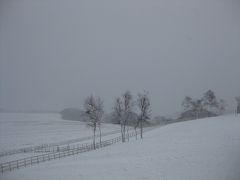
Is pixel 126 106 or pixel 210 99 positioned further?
pixel 210 99

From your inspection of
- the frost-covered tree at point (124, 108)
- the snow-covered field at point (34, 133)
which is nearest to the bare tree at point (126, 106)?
the frost-covered tree at point (124, 108)

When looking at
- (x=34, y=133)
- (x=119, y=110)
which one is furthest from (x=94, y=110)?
(x=34, y=133)

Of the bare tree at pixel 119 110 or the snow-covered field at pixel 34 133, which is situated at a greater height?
the bare tree at pixel 119 110

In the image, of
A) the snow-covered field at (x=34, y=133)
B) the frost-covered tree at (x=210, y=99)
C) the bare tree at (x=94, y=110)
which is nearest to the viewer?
the bare tree at (x=94, y=110)

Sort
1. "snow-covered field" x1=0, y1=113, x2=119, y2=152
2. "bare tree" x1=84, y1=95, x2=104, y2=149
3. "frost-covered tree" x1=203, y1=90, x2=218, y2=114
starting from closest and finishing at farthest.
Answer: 1. "bare tree" x1=84, y1=95, x2=104, y2=149
2. "snow-covered field" x1=0, y1=113, x2=119, y2=152
3. "frost-covered tree" x1=203, y1=90, x2=218, y2=114

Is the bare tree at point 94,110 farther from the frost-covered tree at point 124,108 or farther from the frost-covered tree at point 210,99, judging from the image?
the frost-covered tree at point 210,99

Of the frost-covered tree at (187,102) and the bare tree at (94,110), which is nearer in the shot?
the bare tree at (94,110)

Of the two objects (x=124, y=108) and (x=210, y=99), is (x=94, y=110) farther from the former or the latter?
(x=210, y=99)

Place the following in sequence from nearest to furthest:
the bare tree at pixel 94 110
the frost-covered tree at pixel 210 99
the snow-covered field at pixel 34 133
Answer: the bare tree at pixel 94 110 < the snow-covered field at pixel 34 133 < the frost-covered tree at pixel 210 99

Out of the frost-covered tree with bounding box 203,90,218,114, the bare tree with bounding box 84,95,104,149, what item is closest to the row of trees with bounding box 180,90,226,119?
the frost-covered tree with bounding box 203,90,218,114

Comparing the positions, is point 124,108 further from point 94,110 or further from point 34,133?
point 34,133

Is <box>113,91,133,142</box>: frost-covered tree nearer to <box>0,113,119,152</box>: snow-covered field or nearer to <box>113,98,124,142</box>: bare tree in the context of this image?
<box>113,98,124,142</box>: bare tree

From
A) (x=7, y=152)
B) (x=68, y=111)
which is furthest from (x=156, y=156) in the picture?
(x=68, y=111)

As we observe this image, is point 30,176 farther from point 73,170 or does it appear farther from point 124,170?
point 124,170
